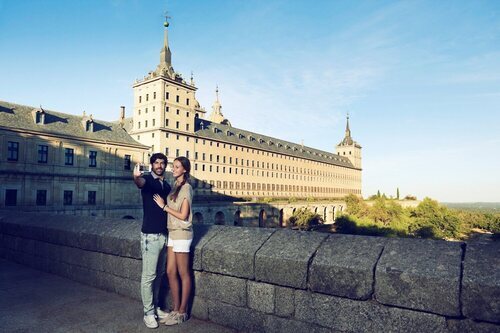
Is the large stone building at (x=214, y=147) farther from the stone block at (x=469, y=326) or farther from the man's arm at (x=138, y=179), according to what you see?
the stone block at (x=469, y=326)

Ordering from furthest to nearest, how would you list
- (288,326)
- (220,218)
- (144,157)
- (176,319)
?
(220,218) → (144,157) → (176,319) → (288,326)

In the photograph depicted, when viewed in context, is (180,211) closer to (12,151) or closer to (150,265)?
(150,265)

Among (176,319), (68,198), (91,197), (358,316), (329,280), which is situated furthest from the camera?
(91,197)

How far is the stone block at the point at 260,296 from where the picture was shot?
145 inches

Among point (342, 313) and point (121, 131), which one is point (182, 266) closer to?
point (342, 313)

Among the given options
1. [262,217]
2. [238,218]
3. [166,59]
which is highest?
[166,59]

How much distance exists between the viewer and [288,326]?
11.6 feet

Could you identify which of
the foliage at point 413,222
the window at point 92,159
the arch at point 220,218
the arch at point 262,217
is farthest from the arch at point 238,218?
the window at point 92,159

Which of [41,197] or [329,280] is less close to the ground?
[41,197]

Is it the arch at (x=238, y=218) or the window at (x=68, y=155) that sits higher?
the window at (x=68, y=155)

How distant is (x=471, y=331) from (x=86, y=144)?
132 feet

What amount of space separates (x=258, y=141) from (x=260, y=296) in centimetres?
8176

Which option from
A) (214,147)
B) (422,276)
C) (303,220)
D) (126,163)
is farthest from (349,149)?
(422,276)

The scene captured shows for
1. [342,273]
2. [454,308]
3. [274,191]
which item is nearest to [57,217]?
[342,273]
